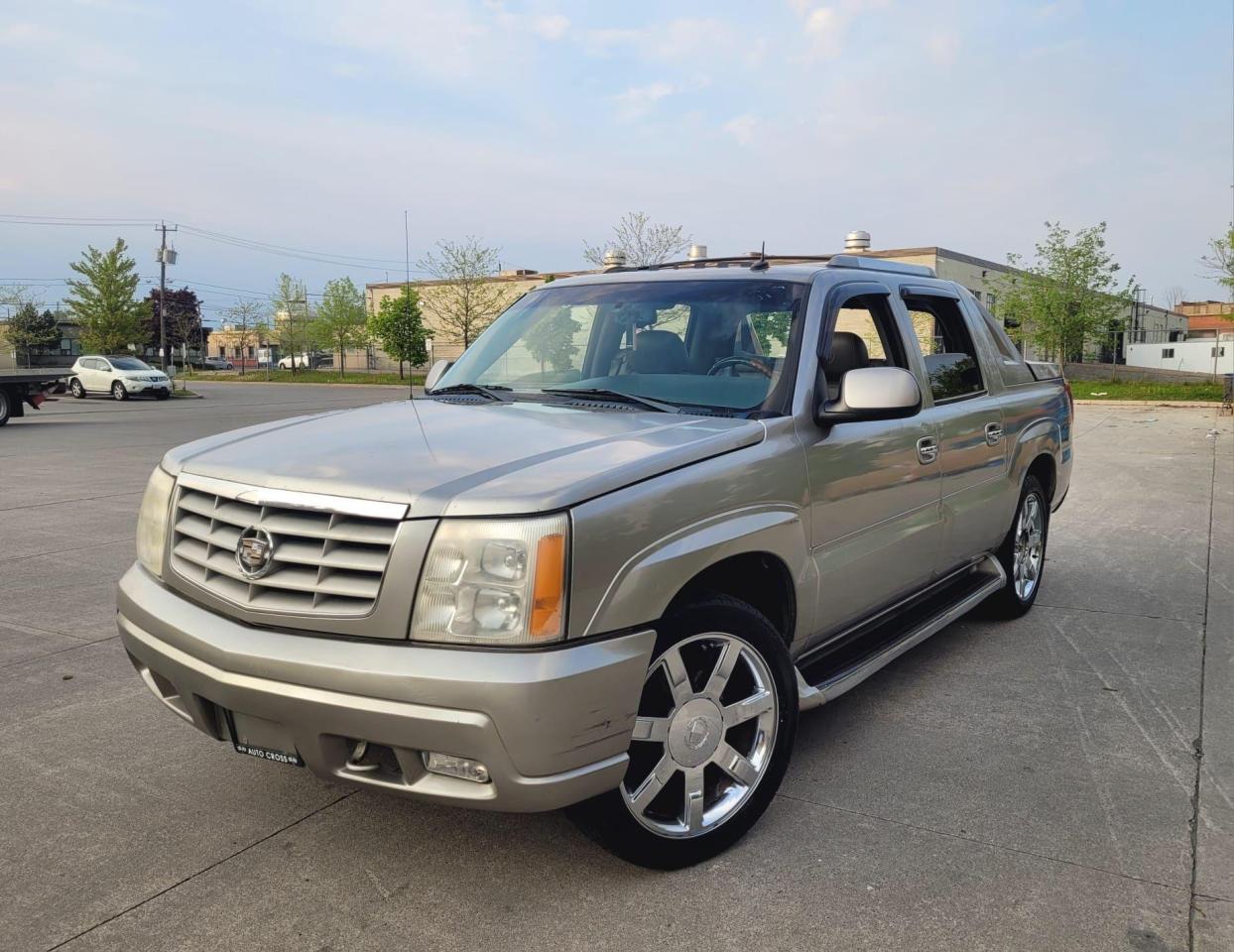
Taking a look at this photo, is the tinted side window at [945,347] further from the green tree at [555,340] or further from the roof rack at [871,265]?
the green tree at [555,340]

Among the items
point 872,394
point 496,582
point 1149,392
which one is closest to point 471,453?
point 496,582

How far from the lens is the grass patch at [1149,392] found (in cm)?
2870

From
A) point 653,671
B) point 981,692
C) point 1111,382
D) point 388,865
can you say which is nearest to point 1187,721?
point 981,692

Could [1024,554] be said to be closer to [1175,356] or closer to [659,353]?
[659,353]

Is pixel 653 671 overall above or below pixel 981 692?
above

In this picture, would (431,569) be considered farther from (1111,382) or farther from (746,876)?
(1111,382)

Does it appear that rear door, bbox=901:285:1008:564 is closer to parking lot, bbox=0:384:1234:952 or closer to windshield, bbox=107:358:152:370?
parking lot, bbox=0:384:1234:952

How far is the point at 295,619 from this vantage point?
2.49 metres

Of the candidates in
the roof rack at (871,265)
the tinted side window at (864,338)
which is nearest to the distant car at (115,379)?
the roof rack at (871,265)

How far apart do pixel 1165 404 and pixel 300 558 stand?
94.2 ft

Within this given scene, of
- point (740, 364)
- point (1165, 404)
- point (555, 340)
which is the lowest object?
point (1165, 404)

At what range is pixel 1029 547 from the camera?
18.3 ft

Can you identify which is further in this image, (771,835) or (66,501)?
(66,501)

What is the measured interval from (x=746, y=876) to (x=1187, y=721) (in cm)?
228
